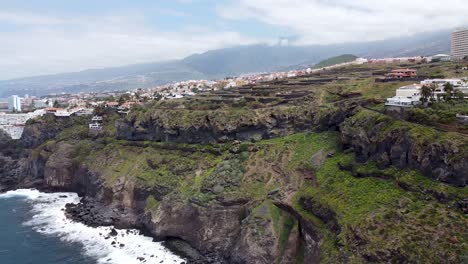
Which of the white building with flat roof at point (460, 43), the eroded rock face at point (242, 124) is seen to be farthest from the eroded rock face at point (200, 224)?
the white building with flat roof at point (460, 43)

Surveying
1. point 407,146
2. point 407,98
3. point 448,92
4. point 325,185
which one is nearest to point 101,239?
point 325,185

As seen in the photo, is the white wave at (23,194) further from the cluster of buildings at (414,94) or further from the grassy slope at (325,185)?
the cluster of buildings at (414,94)

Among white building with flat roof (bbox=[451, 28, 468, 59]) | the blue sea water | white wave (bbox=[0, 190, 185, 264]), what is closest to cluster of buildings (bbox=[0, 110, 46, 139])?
white wave (bbox=[0, 190, 185, 264])

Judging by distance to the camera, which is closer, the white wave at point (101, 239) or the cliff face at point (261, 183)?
the cliff face at point (261, 183)

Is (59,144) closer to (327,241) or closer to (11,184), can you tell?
(11,184)

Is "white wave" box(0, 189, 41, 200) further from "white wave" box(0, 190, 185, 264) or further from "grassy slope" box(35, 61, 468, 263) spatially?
"grassy slope" box(35, 61, 468, 263)

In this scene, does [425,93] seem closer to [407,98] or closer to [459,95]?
[407,98]

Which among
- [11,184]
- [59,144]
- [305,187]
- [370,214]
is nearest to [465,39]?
[305,187]
